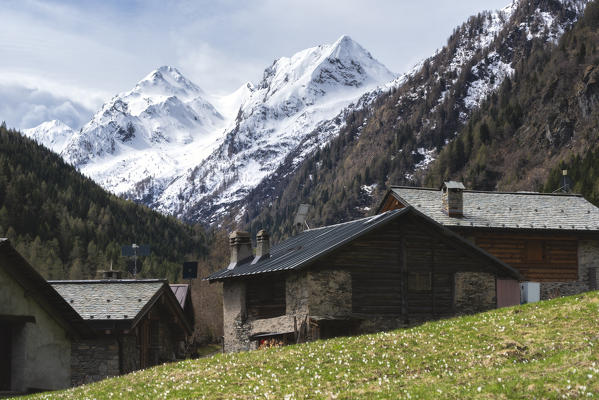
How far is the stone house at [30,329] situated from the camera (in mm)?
27859

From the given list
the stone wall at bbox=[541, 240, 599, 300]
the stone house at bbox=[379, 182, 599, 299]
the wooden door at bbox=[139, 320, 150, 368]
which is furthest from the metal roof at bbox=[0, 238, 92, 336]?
the stone wall at bbox=[541, 240, 599, 300]

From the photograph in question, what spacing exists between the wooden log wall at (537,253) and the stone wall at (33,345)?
29.4 m

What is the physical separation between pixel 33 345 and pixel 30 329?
23.7 inches

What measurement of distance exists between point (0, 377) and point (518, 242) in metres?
34.2

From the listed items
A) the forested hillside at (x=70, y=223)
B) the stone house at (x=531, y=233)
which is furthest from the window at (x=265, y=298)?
the forested hillside at (x=70, y=223)

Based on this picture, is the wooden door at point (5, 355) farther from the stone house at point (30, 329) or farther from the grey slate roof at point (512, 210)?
the grey slate roof at point (512, 210)

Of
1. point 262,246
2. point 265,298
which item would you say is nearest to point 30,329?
point 265,298

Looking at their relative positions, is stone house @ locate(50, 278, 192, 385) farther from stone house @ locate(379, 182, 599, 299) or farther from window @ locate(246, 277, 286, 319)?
stone house @ locate(379, 182, 599, 299)

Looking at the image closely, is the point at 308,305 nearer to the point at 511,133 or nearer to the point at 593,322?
the point at 593,322

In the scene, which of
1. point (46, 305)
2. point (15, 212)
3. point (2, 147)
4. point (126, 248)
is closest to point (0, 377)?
point (46, 305)

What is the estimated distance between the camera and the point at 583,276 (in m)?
53.3

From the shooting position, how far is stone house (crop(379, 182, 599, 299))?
170ft

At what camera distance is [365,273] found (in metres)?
38.8

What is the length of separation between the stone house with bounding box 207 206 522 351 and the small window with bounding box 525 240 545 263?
32.9ft
